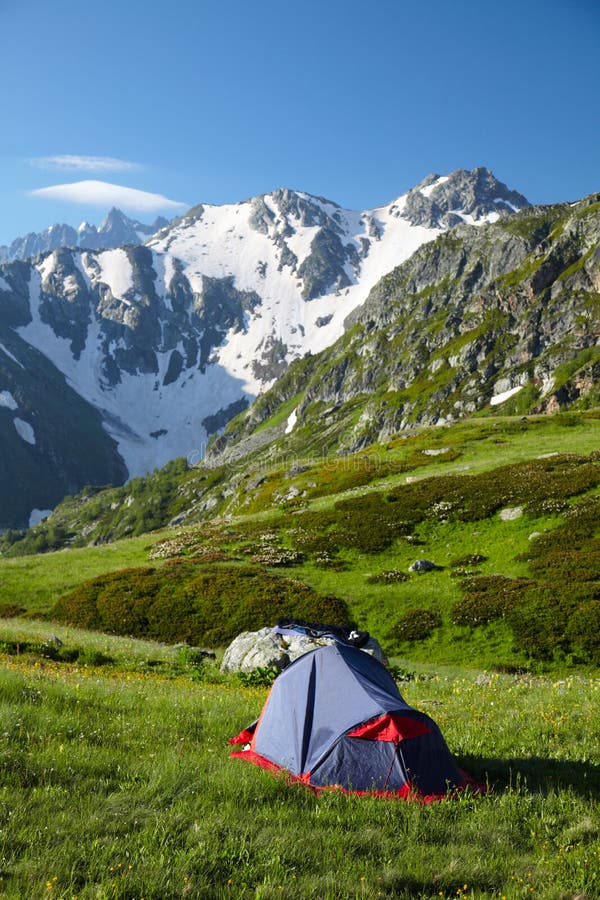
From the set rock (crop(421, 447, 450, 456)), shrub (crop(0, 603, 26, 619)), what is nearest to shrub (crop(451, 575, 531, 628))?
shrub (crop(0, 603, 26, 619))

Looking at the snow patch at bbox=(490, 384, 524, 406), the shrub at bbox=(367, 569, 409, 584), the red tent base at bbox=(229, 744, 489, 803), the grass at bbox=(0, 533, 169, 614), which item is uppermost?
the snow patch at bbox=(490, 384, 524, 406)

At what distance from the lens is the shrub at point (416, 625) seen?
92.8 ft

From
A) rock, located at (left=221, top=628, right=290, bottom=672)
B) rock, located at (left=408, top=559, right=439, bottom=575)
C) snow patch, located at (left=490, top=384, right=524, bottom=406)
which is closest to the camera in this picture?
rock, located at (left=221, top=628, right=290, bottom=672)

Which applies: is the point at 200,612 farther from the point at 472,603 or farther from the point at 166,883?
the point at 166,883

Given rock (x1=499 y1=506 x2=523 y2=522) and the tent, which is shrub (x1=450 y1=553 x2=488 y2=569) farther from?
the tent

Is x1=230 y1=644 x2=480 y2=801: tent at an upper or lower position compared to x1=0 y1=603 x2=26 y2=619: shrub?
upper

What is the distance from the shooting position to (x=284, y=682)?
1205cm

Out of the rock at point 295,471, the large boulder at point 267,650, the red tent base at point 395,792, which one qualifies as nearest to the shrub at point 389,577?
the large boulder at point 267,650

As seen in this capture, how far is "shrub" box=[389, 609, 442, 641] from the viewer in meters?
28.3

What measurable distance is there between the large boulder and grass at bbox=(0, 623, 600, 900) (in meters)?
10.2

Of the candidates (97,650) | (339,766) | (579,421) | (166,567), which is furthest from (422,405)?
(339,766)

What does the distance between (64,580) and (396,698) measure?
121ft

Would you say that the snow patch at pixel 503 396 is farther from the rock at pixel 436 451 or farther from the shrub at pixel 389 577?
the shrub at pixel 389 577

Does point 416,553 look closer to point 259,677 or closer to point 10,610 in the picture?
point 259,677
